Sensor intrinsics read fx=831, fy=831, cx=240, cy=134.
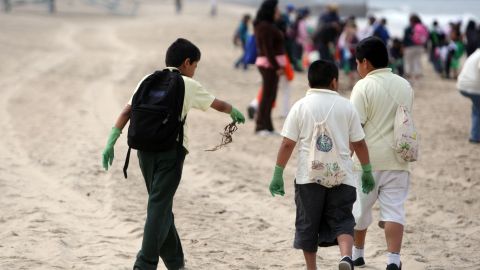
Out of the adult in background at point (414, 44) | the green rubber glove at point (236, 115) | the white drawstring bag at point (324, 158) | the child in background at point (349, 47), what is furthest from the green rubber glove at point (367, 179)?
the adult in background at point (414, 44)

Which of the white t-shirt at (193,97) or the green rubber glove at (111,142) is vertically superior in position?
the white t-shirt at (193,97)

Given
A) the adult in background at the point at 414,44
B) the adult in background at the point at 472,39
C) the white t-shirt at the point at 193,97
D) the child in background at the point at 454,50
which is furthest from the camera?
the child in background at the point at 454,50

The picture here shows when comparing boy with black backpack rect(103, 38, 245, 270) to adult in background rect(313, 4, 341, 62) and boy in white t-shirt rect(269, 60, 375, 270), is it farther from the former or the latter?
adult in background rect(313, 4, 341, 62)

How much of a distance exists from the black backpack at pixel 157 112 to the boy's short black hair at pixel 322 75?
0.82 m

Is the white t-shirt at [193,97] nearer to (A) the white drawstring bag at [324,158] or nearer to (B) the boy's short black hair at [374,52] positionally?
(A) the white drawstring bag at [324,158]

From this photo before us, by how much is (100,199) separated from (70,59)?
13.2 m

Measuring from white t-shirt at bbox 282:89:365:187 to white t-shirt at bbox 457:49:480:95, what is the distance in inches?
245

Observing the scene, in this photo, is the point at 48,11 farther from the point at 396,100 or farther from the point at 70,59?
the point at 396,100

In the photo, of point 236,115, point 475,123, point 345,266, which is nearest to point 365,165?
point 345,266

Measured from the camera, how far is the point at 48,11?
122 ft

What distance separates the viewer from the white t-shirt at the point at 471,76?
1094 centimetres

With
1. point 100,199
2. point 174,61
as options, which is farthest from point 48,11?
point 174,61

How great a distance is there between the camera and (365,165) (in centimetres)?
532

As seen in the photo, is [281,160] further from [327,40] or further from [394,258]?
[327,40]
